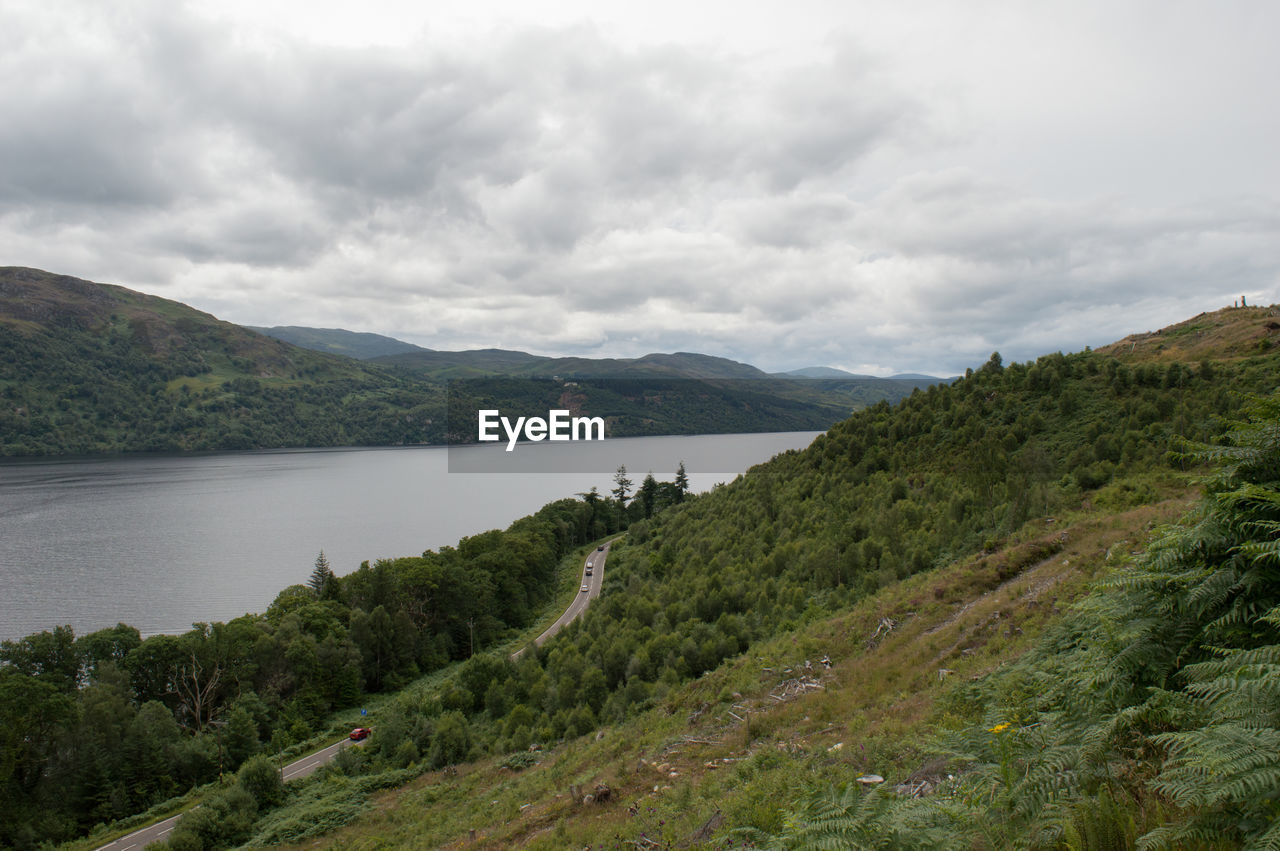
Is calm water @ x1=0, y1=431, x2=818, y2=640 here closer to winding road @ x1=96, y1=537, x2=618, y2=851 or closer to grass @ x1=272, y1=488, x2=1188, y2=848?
winding road @ x1=96, y1=537, x2=618, y2=851

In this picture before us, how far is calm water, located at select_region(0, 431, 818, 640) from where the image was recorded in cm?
6028

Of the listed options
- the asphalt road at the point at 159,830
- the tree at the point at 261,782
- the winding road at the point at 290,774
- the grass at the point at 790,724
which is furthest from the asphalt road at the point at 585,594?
the grass at the point at 790,724

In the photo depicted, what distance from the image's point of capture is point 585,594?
207 ft

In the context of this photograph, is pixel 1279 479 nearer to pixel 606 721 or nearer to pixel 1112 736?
pixel 1112 736

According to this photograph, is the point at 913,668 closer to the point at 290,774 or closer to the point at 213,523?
the point at 290,774

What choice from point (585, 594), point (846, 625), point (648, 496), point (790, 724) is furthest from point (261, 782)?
point (648, 496)

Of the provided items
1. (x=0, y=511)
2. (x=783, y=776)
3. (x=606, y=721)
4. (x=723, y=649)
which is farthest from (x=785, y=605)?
(x=0, y=511)

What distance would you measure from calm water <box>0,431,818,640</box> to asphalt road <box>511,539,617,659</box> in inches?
858

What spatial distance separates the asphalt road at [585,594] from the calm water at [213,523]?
21798 mm

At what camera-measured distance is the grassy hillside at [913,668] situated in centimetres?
516

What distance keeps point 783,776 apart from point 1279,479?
24.8 feet

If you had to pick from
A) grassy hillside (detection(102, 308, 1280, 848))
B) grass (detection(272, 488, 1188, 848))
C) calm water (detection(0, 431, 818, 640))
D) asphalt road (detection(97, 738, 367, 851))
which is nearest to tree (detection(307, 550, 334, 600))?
calm water (detection(0, 431, 818, 640))

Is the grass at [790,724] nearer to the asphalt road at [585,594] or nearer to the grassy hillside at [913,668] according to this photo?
the grassy hillside at [913,668]

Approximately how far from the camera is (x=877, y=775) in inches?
341
